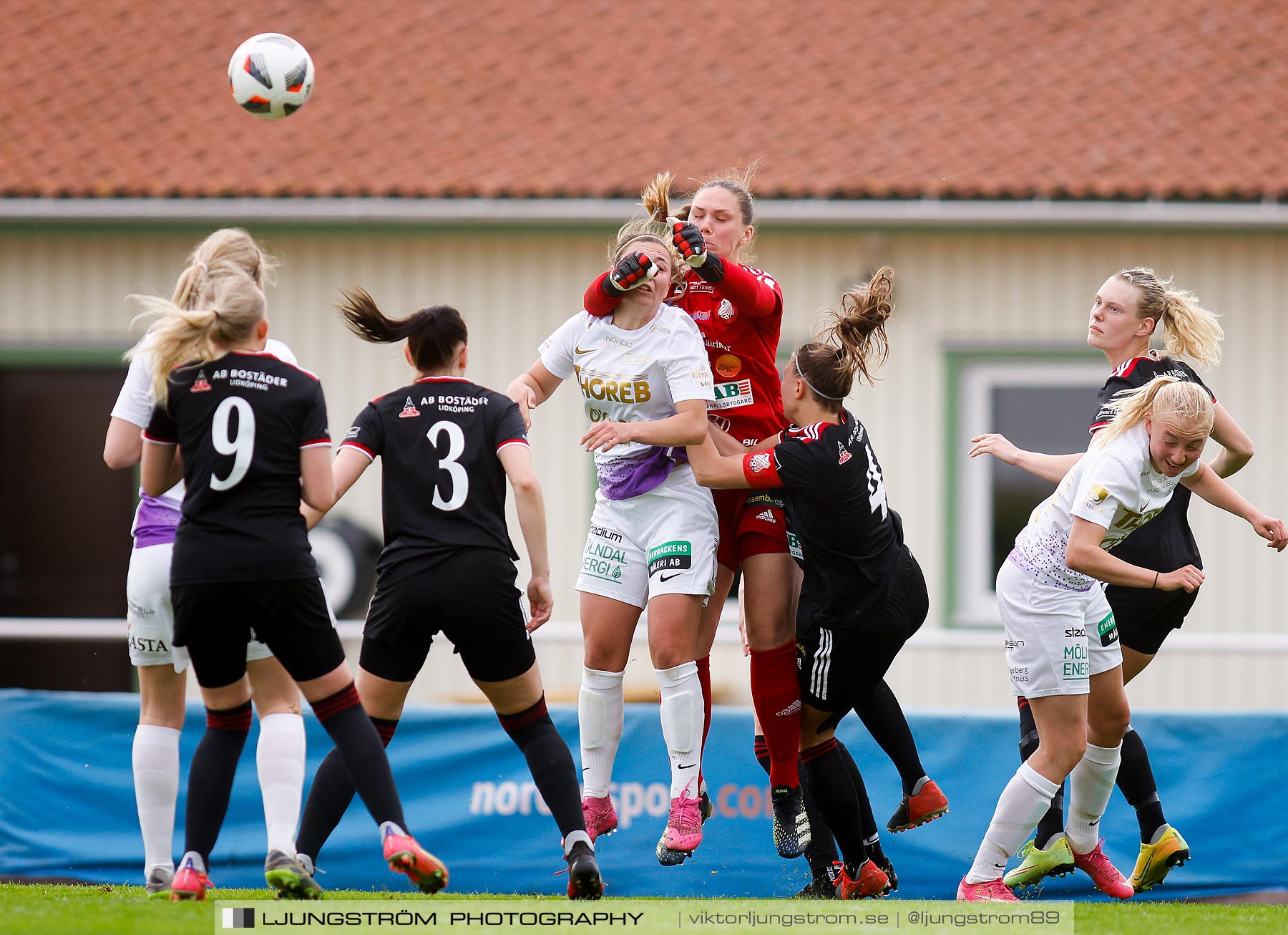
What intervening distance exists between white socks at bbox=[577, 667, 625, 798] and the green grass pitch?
0.55m

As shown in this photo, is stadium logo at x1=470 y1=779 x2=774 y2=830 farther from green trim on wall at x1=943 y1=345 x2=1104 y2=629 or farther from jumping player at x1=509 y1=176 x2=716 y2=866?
green trim on wall at x1=943 y1=345 x2=1104 y2=629

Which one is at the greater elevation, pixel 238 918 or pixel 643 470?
pixel 643 470

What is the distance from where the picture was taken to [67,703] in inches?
312

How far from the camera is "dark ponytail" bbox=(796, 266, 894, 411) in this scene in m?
5.82

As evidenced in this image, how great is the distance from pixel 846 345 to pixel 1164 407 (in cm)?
123

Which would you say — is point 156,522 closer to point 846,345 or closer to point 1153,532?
point 846,345

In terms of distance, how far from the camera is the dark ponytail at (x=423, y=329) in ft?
17.7

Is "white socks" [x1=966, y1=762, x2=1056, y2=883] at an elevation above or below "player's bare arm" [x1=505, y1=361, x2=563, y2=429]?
below

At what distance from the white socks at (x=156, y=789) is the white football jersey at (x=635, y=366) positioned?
204cm

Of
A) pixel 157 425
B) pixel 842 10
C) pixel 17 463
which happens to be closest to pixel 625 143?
pixel 842 10

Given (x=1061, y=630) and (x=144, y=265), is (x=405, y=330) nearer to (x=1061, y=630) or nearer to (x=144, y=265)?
(x=1061, y=630)

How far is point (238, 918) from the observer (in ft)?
15.4

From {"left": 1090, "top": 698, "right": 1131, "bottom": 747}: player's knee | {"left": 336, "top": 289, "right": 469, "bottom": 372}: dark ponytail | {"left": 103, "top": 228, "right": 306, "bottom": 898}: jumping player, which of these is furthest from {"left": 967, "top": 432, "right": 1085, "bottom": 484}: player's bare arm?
{"left": 103, "top": 228, "right": 306, "bottom": 898}: jumping player

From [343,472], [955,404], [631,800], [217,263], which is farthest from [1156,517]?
[955,404]
